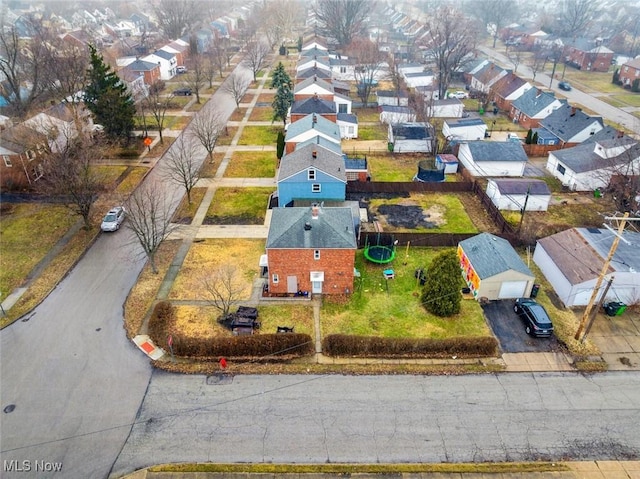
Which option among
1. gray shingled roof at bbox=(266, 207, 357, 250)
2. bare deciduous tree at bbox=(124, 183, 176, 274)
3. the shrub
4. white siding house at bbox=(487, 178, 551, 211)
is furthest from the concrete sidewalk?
white siding house at bbox=(487, 178, 551, 211)

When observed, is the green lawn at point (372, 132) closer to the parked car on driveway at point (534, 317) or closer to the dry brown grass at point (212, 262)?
the dry brown grass at point (212, 262)

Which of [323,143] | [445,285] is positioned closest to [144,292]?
[445,285]

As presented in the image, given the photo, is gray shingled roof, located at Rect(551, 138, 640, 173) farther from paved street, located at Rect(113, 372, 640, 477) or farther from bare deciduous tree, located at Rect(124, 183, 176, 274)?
bare deciduous tree, located at Rect(124, 183, 176, 274)

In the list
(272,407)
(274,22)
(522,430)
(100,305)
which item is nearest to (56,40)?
(274,22)

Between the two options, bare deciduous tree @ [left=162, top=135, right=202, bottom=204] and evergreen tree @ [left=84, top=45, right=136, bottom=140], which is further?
evergreen tree @ [left=84, top=45, right=136, bottom=140]

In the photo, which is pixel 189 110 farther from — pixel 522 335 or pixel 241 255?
pixel 522 335

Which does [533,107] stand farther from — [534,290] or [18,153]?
[18,153]

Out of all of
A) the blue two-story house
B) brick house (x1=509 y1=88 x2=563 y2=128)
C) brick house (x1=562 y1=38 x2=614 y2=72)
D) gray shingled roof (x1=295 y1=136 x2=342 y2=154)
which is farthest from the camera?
brick house (x1=562 y1=38 x2=614 y2=72)
